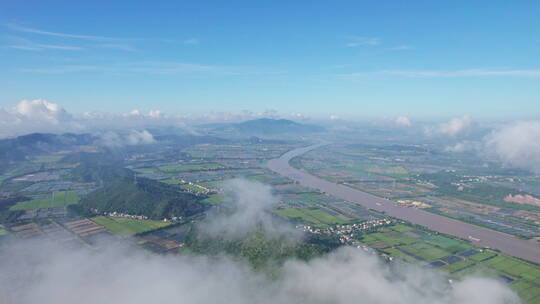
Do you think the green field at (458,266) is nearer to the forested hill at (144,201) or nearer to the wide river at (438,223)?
the wide river at (438,223)

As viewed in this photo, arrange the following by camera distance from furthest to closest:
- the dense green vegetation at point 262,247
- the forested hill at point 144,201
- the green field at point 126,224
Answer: the forested hill at point 144,201 < the green field at point 126,224 < the dense green vegetation at point 262,247

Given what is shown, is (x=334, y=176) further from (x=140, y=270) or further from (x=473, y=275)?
(x=140, y=270)

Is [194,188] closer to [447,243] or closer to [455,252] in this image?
[447,243]

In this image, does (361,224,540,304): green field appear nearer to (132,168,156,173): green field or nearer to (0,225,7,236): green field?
(0,225,7,236): green field

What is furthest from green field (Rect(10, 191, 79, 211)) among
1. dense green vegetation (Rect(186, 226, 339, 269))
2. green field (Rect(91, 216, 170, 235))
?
dense green vegetation (Rect(186, 226, 339, 269))

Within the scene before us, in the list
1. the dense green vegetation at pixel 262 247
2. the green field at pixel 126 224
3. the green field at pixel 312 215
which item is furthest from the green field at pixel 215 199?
the dense green vegetation at pixel 262 247
